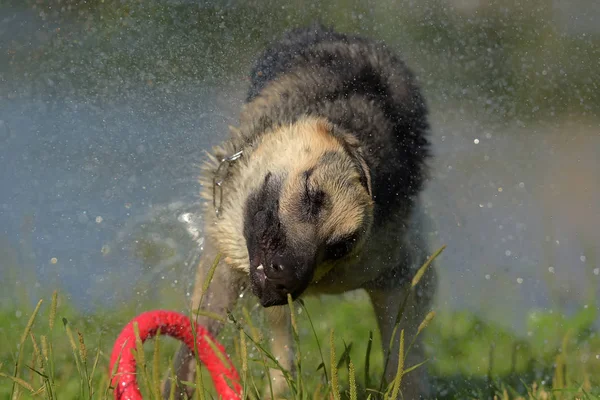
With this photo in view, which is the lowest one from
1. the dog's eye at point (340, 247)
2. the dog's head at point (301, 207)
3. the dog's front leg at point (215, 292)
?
the dog's front leg at point (215, 292)

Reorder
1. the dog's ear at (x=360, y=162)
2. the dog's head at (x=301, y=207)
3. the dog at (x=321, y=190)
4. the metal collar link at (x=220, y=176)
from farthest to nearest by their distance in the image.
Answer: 1. the metal collar link at (x=220, y=176)
2. the dog's ear at (x=360, y=162)
3. the dog at (x=321, y=190)
4. the dog's head at (x=301, y=207)

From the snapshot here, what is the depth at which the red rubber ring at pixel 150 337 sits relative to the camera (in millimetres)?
3539

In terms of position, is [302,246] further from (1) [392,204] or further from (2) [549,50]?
(2) [549,50]

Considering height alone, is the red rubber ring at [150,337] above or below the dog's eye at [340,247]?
below

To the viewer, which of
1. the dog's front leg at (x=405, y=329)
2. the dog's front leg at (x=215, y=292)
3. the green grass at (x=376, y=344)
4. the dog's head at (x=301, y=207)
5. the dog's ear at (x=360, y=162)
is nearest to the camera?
the dog's head at (x=301, y=207)

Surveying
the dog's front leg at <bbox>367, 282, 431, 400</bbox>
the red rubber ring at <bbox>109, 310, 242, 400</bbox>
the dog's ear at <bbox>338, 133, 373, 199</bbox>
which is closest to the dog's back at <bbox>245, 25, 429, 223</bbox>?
the dog's ear at <bbox>338, 133, 373, 199</bbox>

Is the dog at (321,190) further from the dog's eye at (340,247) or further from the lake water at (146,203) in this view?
the lake water at (146,203)

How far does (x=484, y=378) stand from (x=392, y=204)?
5.16 feet

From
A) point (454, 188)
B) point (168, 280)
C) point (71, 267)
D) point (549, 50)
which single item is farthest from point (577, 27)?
point (71, 267)

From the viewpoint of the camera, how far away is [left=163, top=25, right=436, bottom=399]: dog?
4.13 m

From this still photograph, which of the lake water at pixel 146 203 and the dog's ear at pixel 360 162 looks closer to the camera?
the dog's ear at pixel 360 162

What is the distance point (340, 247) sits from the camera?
14.1 ft

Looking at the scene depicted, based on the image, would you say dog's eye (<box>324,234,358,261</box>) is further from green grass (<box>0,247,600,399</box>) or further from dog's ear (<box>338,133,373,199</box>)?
green grass (<box>0,247,600,399</box>)

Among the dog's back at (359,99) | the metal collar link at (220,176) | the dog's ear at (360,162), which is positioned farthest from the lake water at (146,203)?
the dog's ear at (360,162)
